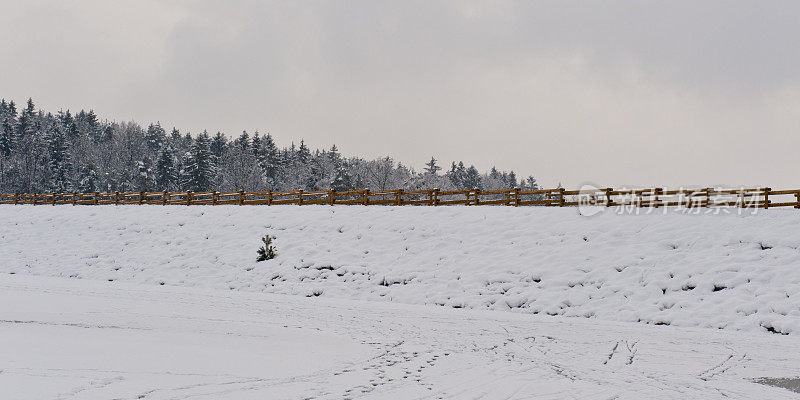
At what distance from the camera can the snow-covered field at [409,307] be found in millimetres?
6566

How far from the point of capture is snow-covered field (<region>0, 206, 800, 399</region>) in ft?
21.5

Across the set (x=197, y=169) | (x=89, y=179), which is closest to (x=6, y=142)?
(x=89, y=179)

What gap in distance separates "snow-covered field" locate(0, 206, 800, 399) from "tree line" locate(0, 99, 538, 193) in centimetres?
4885

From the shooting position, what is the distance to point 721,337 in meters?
10.3

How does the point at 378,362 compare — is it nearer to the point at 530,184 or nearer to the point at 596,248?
the point at 596,248

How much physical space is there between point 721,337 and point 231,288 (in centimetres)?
1443

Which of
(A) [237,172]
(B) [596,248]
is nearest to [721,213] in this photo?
(B) [596,248]

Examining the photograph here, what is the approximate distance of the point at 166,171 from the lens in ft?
273

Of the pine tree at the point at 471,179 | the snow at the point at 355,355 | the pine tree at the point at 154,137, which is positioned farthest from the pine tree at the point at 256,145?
the snow at the point at 355,355

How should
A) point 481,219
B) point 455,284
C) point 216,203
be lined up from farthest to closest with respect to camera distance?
point 216,203
point 481,219
point 455,284

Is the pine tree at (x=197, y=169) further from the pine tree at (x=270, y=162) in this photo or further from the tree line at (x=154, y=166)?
the pine tree at (x=270, y=162)

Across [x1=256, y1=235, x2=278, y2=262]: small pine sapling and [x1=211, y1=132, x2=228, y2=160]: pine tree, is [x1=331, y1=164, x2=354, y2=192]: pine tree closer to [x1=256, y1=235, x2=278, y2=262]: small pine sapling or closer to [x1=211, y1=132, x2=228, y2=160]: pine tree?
[x1=211, y1=132, x2=228, y2=160]: pine tree

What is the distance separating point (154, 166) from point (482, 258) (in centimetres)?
8363

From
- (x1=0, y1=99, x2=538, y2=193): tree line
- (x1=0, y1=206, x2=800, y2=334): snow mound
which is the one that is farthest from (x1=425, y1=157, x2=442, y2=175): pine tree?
(x1=0, y1=206, x2=800, y2=334): snow mound
